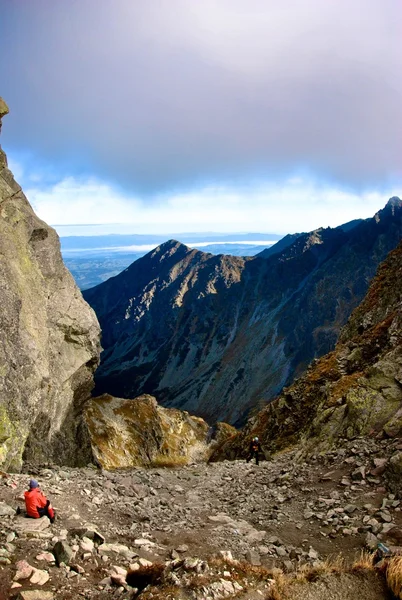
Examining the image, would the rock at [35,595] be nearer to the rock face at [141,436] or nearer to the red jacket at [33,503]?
the red jacket at [33,503]

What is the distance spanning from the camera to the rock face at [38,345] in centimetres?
3036

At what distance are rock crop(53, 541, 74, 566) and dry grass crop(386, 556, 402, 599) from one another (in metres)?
10.5

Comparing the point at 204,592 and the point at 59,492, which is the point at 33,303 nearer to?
the point at 59,492

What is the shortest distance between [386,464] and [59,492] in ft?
63.2

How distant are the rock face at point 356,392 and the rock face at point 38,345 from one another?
25.2 meters

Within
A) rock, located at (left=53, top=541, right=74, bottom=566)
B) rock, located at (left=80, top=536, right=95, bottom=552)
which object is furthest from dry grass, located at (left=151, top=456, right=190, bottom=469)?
rock, located at (left=53, top=541, right=74, bottom=566)

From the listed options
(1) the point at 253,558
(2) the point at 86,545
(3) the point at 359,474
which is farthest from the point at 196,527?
(3) the point at 359,474

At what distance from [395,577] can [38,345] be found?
32.5 m

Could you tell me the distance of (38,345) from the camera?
35.5m

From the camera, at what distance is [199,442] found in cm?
13188

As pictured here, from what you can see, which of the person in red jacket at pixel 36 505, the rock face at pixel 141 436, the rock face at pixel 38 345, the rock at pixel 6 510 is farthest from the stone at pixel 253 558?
the rock face at pixel 141 436

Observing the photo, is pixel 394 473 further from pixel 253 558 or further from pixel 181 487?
pixel 181 487

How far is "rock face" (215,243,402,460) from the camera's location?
3017 cm

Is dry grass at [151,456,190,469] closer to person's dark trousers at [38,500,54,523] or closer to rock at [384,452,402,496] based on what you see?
rock at [384,452,402,496]
